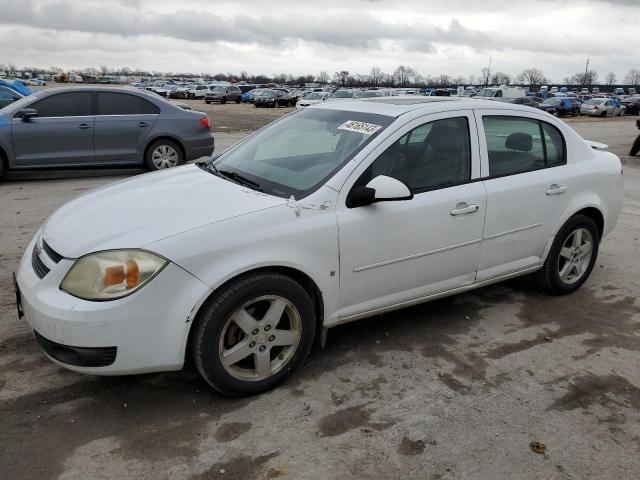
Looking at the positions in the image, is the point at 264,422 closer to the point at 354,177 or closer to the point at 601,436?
the point at 354,177

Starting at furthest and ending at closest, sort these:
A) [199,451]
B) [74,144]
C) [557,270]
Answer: [74,144], [557,270], [199,451]

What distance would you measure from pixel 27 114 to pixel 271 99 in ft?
106

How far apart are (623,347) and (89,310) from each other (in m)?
3.48

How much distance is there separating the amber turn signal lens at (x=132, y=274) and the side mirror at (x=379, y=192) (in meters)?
1.25

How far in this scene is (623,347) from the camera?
3.87 meters

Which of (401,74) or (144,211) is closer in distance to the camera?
(144,211)

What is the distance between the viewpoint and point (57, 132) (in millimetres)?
8789

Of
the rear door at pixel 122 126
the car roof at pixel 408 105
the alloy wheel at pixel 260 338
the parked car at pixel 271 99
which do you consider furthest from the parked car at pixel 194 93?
the alloy wheel at pixel 260 338

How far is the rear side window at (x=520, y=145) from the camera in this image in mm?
3980

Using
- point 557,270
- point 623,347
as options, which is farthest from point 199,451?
point 557,270

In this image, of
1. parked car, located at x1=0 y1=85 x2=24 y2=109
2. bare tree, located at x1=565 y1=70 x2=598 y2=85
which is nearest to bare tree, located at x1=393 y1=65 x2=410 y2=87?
bare tree, located at x1=565 y1=70 x2=598 y2=85

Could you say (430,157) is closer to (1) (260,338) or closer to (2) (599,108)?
(1) (260,338)

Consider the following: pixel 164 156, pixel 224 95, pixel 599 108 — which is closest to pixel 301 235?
pixel 164 156

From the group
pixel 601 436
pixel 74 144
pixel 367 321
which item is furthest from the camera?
pixel 74 144
